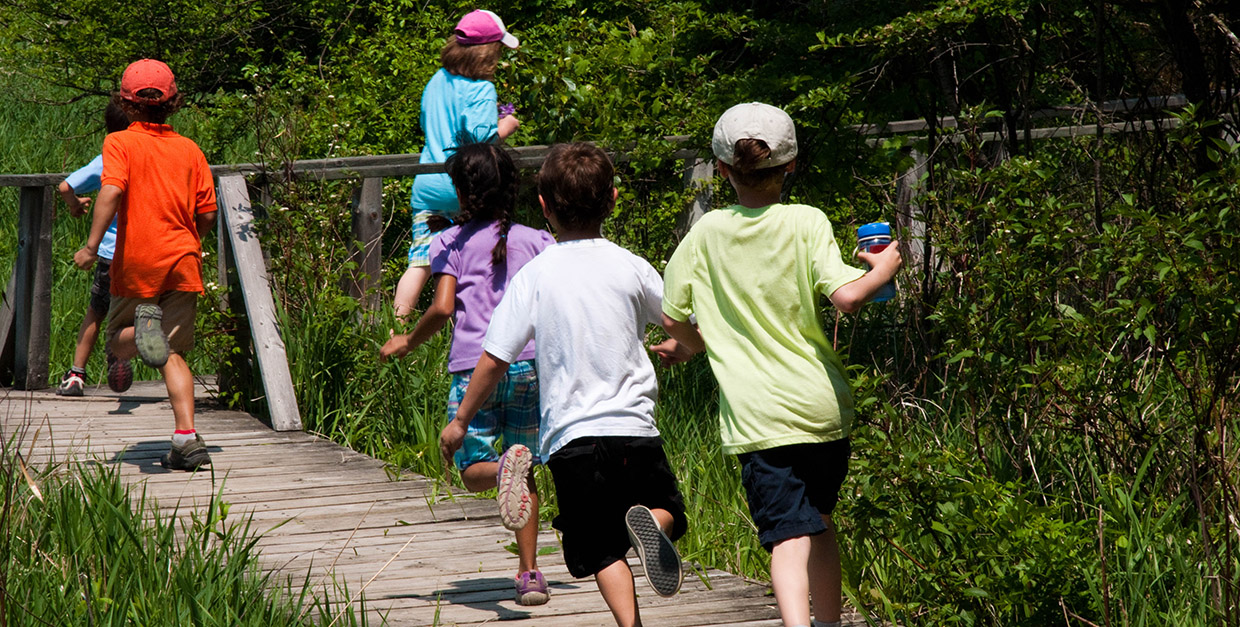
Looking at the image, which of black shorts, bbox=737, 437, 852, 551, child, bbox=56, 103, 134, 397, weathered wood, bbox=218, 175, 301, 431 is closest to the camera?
black shorts, bbox=737, 437, 852, 551

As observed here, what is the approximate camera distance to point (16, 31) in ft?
39.9

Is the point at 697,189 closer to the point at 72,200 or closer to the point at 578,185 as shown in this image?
the point at 72,200

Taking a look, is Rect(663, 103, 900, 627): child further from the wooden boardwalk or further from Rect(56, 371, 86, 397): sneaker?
Rect(56, 371, 86, 397): sneaker

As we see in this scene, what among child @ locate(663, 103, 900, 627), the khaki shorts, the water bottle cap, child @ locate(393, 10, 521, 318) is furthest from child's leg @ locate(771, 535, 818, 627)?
child @ locate(393, 10, 521, 318)

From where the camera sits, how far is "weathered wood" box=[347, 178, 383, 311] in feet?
22.6

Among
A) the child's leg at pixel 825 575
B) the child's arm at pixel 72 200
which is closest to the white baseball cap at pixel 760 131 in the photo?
the child's leg at pixel 825 575

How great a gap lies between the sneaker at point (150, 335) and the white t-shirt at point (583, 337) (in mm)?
2275

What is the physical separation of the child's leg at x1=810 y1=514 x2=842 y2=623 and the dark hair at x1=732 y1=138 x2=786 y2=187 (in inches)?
31.9

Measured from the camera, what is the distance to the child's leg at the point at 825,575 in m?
3.24

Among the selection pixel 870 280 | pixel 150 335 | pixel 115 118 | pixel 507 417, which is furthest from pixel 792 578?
pixel 115 118

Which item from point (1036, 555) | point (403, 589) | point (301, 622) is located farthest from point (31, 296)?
point (1036, 555)

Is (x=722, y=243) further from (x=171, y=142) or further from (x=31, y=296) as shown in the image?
(x=31, y=296)

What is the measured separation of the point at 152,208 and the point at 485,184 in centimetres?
186

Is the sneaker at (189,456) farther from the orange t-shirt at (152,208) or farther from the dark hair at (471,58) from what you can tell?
the dark hair at (471,58)
